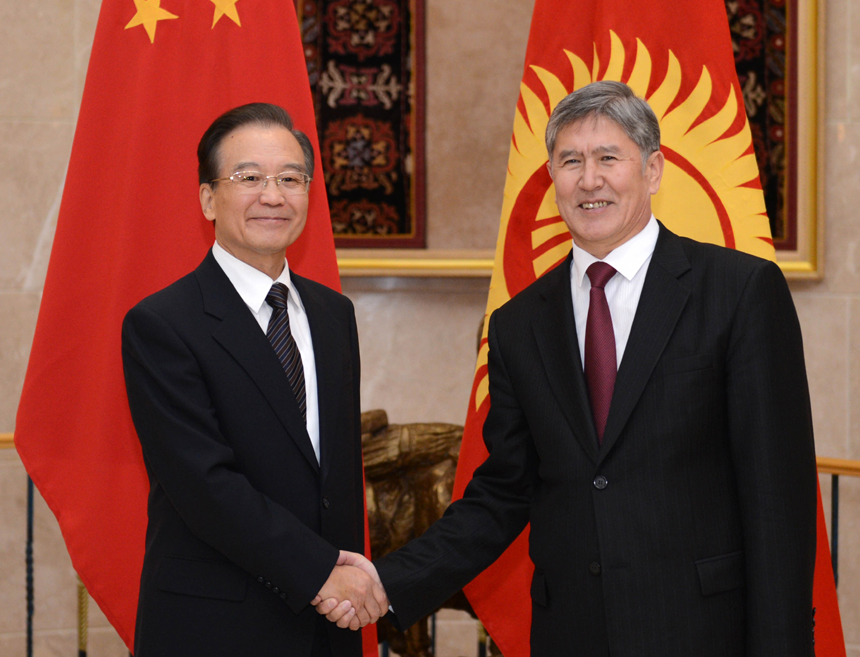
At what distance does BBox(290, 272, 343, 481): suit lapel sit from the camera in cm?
177

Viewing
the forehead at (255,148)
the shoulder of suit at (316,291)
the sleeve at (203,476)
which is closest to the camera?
the sleeve at (203,476)

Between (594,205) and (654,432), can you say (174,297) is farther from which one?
(654,432)

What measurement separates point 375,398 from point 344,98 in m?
1.40

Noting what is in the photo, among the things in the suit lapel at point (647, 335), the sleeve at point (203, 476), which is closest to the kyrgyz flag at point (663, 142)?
the suit lapel at point (647, 335)

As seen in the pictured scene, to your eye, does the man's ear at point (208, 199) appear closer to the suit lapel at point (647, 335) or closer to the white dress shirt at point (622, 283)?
the white dress shirt at point (622, 283)

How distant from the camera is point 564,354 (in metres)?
1.73

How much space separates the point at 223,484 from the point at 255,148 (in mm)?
721

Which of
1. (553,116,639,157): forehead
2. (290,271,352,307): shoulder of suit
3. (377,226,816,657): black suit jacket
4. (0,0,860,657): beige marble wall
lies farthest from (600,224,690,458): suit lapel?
(0,0,860,657): beige marble wall

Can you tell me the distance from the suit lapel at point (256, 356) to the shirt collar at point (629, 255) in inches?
25.9

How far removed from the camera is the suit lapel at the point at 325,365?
1.77m

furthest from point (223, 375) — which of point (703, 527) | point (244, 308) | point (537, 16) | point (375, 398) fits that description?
point (375, 398)

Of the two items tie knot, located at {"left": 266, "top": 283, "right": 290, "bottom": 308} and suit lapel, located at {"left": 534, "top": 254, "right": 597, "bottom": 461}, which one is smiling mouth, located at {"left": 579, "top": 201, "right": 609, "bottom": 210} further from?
tie knot, located at {"left": 266, "top": 283, "right": 290, "bottom": 308}

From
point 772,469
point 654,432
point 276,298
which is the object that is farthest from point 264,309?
point 772,469

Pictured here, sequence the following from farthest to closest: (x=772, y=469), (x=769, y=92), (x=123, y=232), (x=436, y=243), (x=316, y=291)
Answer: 1. (x=436, y=243)
2. (x=769, y=92)
3. (x=123, y=232)
4. (x=316, y=291)
5. (x=772, y=469)
